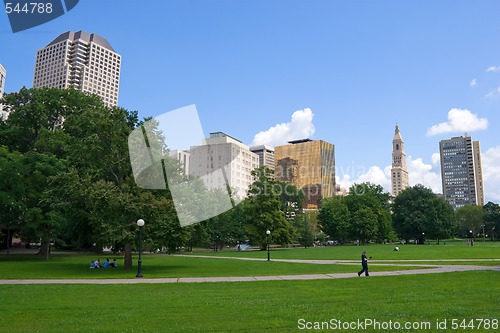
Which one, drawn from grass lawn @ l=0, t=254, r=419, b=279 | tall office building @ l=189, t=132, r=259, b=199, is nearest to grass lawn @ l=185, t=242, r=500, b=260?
grass lawn @ l=0, t=254, r=419, b=279

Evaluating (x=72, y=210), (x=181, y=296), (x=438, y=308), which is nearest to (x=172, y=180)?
(x=72, y=210)

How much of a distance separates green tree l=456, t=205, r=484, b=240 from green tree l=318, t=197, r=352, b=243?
2881 inches

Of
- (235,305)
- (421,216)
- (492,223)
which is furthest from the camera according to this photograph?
(492,223)

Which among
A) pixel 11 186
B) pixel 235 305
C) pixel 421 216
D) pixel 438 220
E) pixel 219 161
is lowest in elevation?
pixel 235 305

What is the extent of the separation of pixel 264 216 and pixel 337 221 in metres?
29.2

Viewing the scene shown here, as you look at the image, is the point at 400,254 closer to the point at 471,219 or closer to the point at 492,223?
the point at 492,223

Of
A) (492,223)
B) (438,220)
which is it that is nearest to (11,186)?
(438,220)

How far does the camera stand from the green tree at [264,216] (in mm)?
68875

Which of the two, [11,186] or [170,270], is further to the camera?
[11,186]

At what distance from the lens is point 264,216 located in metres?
68.7

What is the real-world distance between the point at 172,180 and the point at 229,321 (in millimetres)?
22018

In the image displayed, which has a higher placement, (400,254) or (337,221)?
(337,221)

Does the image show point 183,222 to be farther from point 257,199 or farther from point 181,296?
point 257,199

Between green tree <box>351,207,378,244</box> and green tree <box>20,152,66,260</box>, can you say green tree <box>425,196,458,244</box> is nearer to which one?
green tree <box>351,207,378,244</box>
